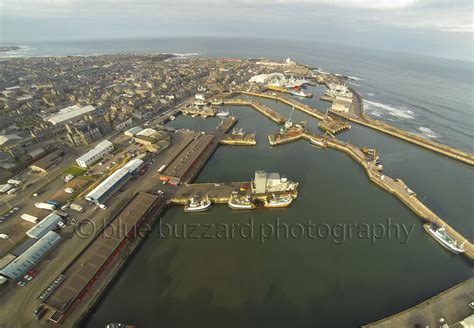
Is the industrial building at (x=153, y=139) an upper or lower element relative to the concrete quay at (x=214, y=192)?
upper

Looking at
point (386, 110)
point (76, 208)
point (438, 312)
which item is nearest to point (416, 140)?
point (386, 110)

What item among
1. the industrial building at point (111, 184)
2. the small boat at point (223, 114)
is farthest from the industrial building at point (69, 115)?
the small boat at point (223, 114)

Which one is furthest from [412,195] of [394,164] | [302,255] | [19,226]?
[19,226]

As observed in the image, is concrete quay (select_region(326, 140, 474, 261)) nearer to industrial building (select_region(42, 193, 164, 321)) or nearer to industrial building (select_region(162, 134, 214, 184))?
industrial building (select_region(162, 134, 214, 184))

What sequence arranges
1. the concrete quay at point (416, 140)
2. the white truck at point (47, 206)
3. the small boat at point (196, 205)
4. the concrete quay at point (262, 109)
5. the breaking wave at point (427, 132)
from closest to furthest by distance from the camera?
the white truck at point (47, 206) → the small boat at point (196, 205) → the concrete quay at point (416, 140) → the breaking wave at point (427, 132) → the concrete quay at point (262, 109)

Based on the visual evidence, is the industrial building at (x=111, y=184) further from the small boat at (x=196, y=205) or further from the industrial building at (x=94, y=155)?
the small boat at (x=196, y=205)

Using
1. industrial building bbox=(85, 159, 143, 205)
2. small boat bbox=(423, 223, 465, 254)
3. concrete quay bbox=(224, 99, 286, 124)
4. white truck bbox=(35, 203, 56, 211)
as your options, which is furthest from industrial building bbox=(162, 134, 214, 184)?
small boat bbox=(423, 223, 465, 254)
